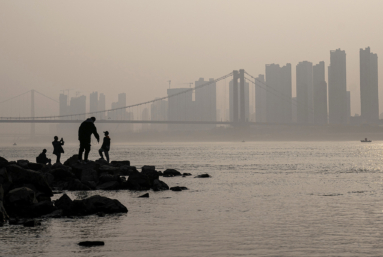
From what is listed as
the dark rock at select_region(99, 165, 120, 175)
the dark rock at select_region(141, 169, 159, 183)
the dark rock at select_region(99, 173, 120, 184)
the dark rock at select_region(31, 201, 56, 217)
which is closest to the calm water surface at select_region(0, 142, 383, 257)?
the dark rock at select_region(31, 201, 56, 217)

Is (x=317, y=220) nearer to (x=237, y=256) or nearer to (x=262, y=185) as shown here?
(x=237, y=256)

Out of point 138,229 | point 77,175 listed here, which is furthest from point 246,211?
point 77,175

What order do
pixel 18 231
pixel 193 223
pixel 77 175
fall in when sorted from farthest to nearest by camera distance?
pixel 77 175 < pixel 193 223 < pixel 18 231

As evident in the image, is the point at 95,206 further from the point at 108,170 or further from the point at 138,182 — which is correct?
the point at 108,170

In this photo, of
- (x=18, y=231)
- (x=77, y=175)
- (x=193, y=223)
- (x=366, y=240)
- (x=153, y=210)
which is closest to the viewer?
(x=366, y=240)

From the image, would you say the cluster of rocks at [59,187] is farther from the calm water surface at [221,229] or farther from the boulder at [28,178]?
the calm water surface at [221,229]

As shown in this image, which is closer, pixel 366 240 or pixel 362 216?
pixel 366 240

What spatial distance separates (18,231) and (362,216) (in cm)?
673

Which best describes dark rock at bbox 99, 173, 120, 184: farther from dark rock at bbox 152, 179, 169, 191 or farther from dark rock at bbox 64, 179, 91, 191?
dark rock at bbox 152, 179, 169, 191

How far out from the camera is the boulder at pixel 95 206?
11135mm

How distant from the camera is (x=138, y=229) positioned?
9.53 m

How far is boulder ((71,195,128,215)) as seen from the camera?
11.1m

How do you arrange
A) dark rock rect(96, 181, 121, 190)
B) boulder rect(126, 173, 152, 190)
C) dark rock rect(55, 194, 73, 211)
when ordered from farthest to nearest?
boulder rect(126, 173, 152, 190) < dark rock rect(96, 181, 121, 190) < dark rock rect(55, 194, 73, 211)

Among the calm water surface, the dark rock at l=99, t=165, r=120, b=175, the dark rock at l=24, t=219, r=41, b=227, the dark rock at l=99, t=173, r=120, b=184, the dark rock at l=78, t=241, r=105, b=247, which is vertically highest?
the dark rock at l=99, t=165, r=120, b=175
